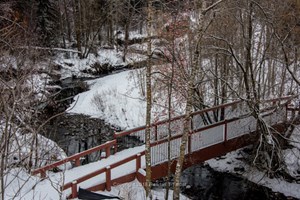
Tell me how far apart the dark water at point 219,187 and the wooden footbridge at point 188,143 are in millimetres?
1649

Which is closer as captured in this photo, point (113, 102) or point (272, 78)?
point (272, 78)

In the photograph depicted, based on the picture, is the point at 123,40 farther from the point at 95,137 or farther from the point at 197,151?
the point at 197,151

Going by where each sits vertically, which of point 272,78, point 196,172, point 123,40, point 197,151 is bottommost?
point 196,172

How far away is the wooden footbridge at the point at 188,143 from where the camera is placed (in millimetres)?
12525

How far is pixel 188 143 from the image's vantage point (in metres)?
14.6

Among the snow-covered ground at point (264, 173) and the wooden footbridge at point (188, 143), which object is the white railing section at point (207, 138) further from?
the snow-covered ground at point (264, 173)

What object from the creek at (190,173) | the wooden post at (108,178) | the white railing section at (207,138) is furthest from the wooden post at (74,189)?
the creek at (190,173)

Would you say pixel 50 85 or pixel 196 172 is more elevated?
pixel 50 85

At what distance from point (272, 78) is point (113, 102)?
1079 cm

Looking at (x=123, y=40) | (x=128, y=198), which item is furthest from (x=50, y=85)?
(x=128, y=198)

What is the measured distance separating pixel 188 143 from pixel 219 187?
10.7 ft

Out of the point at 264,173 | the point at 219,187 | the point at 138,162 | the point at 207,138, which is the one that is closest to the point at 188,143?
the point at 207,138

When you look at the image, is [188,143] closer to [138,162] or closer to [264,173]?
[138,162]

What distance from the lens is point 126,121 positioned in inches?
944
